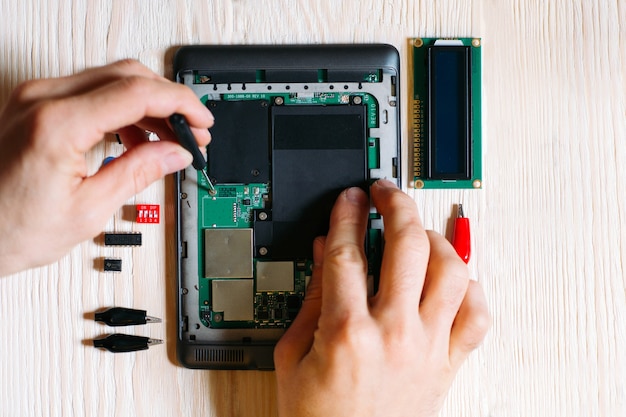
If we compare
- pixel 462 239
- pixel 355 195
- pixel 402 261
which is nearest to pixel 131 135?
pixel 355 195

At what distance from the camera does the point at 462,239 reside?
1104 mm

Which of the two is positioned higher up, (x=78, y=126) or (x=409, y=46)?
(x=409, y=46)

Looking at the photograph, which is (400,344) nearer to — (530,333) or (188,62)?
(530,333)

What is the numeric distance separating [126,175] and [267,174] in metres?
0.34

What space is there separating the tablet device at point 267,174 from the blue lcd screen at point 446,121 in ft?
0.24

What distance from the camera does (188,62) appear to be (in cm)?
110

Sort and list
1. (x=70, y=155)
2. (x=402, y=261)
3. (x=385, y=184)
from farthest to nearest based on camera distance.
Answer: (x=385, y=184)
(x=402, y=261)
(x=70, y=155)

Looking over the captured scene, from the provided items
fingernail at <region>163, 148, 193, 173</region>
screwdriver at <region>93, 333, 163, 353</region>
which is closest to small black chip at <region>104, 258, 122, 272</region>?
screwdriver at <region>93, 333, 163, 353</region>

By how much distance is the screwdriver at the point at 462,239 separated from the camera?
3.61 ft

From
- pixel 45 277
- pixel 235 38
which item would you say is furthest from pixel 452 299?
pixel 45 277

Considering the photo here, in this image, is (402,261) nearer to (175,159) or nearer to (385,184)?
(385,184)

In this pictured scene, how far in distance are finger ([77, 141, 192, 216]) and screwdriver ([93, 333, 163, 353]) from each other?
40 cm

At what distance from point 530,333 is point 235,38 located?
2.96ft

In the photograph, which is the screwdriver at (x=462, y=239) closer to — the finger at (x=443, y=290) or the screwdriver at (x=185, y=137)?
the finger at (x=443, y=290)
